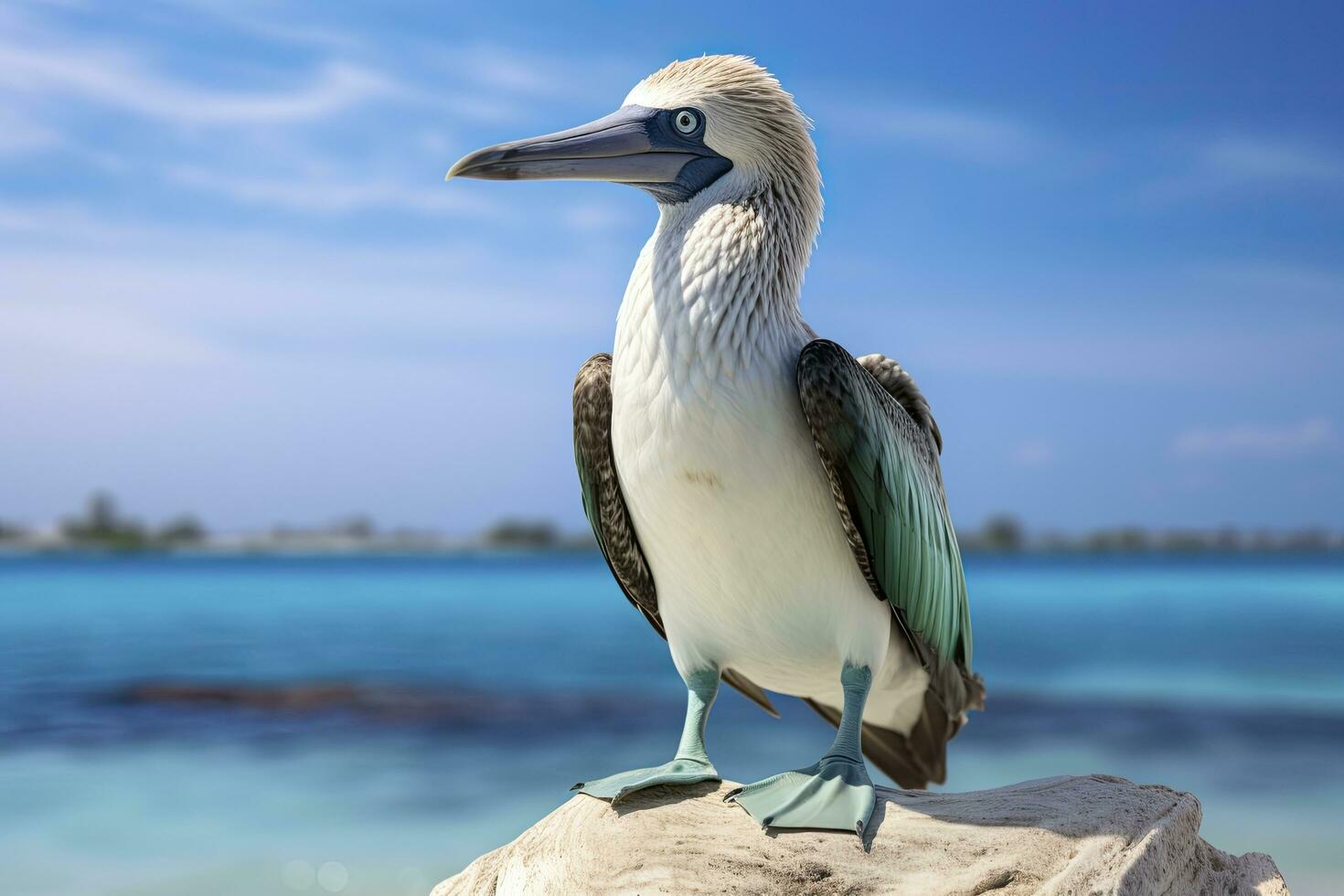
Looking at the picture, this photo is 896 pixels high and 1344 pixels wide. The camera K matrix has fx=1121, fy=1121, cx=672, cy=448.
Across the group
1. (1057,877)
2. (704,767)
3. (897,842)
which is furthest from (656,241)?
(1057,877)

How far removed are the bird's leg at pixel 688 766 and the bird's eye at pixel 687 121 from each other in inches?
75.8

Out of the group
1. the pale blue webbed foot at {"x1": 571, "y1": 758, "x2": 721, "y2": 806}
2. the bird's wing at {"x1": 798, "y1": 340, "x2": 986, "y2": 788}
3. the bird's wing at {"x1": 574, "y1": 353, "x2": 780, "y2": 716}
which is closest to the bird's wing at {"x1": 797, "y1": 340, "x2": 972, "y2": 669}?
the bird's wing at {"x1": 798, "y1": 340, "x2": 986, "y2": 788}

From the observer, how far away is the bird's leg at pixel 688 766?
154 inches

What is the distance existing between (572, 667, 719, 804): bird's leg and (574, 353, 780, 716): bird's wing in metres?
0.38

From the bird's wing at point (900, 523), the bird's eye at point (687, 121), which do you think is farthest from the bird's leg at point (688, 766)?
the bird's eye at point (687, 121)

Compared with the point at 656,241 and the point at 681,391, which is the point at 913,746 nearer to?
the point at 681,391

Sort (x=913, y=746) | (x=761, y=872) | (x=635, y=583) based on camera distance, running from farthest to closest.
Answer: (x=913, y=746) → (x=635, y=583) → (x=761, y=872)

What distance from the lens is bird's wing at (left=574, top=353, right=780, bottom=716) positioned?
4035mm

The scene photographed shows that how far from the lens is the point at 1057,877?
367 cm

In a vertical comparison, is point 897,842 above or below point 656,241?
below

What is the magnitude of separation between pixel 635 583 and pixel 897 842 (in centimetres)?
129

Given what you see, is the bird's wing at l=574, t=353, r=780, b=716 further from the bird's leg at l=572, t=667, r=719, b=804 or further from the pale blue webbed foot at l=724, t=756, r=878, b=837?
the pale blue webbed foot at l=724, t=756, r=878, b=837

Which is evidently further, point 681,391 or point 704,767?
point 704,767

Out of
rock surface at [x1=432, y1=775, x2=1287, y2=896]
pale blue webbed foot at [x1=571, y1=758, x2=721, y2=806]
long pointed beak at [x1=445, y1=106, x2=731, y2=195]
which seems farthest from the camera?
pale blue webbed foot at [x1=571, y1=758, x2=721, y2=806]
